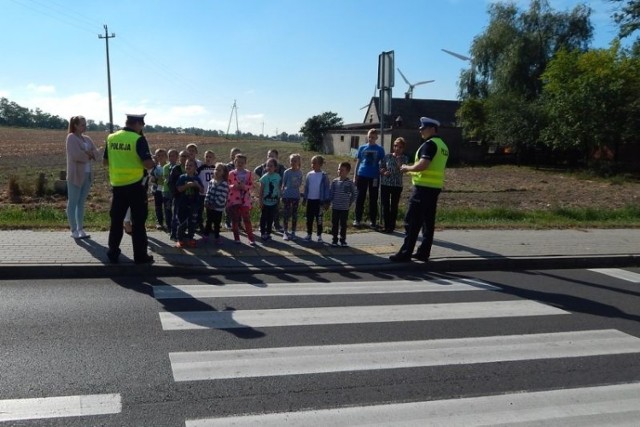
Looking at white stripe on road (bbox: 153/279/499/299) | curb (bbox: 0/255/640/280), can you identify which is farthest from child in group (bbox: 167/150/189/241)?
white stripe on road (bbox: 153/279/499/299)

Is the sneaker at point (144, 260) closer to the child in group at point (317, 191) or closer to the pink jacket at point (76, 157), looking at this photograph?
the pink jacket at point (76, 157)

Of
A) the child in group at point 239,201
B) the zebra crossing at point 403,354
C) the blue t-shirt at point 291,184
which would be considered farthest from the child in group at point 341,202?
the zebra crossing at point 403,354

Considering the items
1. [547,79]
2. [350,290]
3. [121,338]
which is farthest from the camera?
[547,79]

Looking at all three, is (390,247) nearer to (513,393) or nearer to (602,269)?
(602,269)

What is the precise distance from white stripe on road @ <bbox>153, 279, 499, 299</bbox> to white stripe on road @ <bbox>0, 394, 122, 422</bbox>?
263 centimetres

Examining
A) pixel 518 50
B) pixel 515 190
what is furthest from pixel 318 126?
pixel 515 190

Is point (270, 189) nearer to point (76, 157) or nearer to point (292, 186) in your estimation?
point (292, 186)

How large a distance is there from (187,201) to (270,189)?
1.47m

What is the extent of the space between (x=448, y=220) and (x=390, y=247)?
13.3 feet

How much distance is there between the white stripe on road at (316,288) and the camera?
22.3ft

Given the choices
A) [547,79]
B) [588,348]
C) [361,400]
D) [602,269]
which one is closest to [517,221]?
[602,269]

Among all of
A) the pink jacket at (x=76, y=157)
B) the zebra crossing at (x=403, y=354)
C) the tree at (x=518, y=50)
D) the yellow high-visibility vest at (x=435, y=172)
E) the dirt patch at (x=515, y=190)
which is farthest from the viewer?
the tree at (x=518, y=50)

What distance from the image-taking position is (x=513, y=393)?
436 centimetres

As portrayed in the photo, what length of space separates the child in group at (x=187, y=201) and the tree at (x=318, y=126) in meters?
60.1
